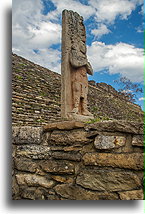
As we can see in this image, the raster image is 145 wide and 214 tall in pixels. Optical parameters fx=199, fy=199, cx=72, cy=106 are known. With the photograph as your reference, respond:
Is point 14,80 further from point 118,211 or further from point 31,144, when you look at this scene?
point 118,211

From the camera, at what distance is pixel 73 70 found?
319cm

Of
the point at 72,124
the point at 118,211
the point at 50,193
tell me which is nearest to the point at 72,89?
the point at 72,124

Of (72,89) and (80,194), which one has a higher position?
(72,89)

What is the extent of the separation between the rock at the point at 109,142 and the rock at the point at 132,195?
1.46ft

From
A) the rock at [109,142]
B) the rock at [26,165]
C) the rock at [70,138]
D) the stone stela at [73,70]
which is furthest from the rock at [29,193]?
the stone stela at [73,70]

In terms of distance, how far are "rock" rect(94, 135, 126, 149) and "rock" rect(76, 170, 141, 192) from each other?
0.25 m

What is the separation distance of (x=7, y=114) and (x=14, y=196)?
38.0 inches

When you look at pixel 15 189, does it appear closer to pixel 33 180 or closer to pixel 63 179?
pixel 33 180

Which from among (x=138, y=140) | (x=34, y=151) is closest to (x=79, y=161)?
(x=34, y=151)

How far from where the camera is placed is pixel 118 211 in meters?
2.03

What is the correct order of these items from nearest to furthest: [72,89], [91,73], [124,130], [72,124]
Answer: [124,130], [72,124], [72,89], [91,73]

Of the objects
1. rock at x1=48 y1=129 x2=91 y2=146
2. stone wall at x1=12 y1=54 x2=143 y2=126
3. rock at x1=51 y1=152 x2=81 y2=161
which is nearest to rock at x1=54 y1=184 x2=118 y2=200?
rock at x1=51 y1=152 x2=81 y2=161

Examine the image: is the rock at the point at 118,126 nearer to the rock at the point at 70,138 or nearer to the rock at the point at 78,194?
the rock at the point at 70,138

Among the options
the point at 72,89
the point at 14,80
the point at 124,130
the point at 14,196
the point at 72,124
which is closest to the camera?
the point at 124,130
